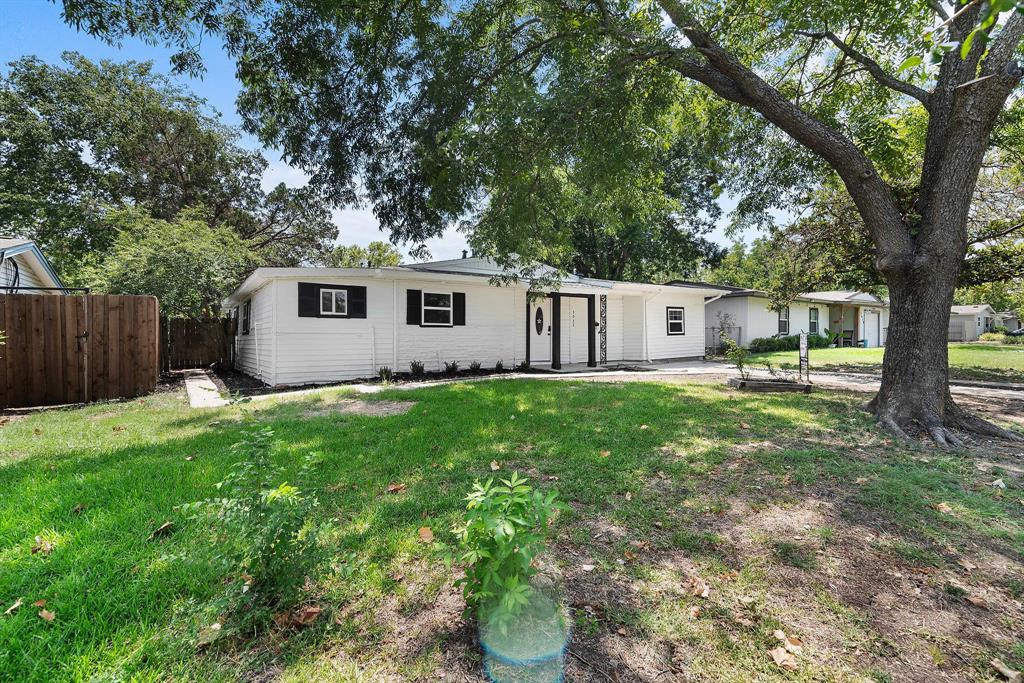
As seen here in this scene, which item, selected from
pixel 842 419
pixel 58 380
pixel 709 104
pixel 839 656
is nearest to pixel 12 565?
pixel 839 656

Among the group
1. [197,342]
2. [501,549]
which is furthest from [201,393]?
[501,549]

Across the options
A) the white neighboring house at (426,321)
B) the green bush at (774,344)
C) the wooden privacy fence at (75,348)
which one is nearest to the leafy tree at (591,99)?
the white neighboring house at (426,321)

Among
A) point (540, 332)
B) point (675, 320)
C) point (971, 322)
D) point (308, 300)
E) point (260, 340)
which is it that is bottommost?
point (260, 340)

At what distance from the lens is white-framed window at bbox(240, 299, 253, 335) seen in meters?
13.1

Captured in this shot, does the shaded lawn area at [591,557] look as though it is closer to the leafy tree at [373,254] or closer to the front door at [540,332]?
the front door at [540,332]

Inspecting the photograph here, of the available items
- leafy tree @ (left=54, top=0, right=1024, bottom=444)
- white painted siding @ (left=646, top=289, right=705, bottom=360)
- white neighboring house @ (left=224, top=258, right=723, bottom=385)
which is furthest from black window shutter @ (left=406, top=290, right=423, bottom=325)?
white painted siding @ (left=646, top=289, right=705, bottom=360)

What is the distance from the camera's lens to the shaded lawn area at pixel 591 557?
184 cm

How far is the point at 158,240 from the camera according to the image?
11750 millimetres

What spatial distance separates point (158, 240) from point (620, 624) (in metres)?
14.4

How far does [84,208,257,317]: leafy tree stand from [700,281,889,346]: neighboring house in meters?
17.9

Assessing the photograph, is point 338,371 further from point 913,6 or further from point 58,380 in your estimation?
point 913,6

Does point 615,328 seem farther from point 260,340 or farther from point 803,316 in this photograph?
point 803,316

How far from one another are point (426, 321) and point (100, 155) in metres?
17.7

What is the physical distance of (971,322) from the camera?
130ft
